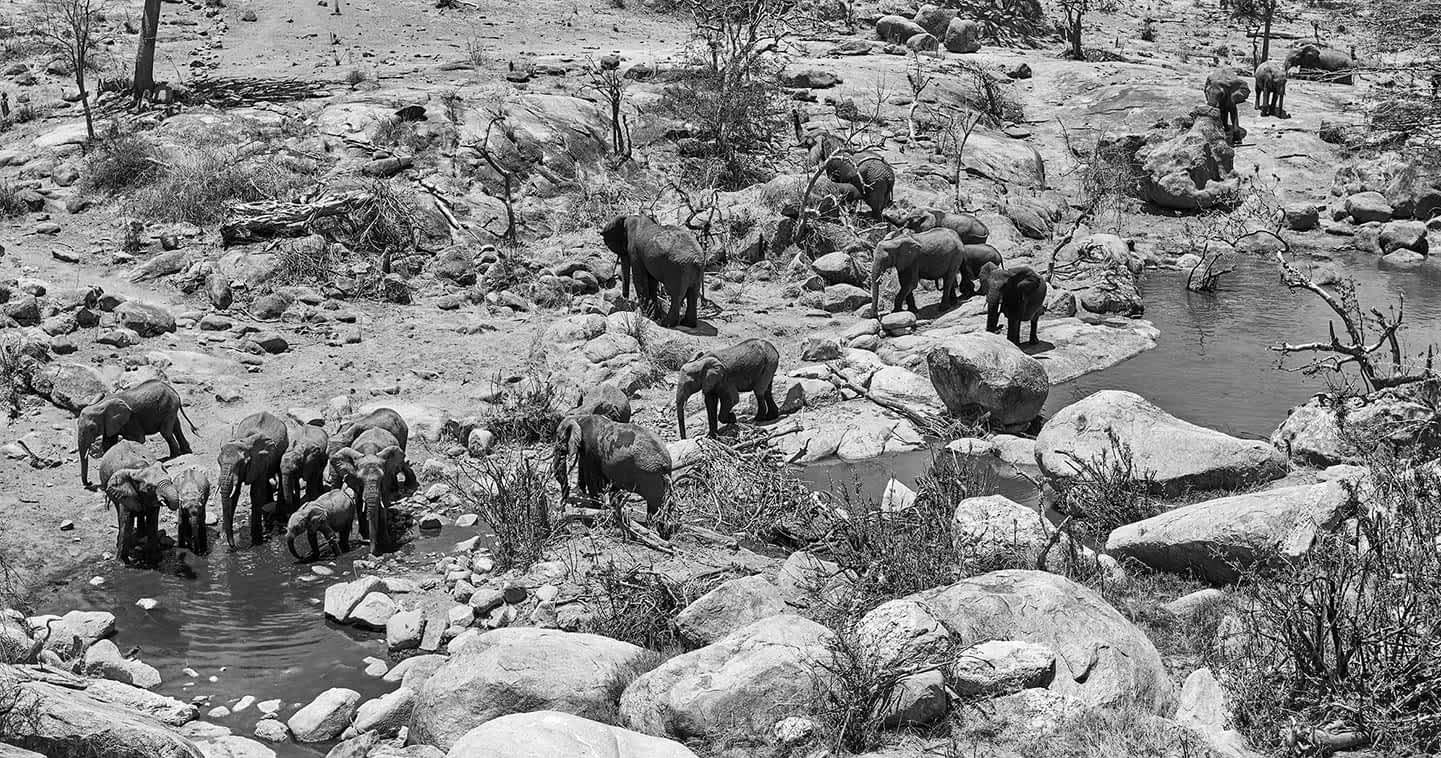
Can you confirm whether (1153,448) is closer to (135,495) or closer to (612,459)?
(612,459)

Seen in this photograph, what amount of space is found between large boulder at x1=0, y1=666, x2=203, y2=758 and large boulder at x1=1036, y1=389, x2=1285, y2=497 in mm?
7433

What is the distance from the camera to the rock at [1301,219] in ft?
81.0

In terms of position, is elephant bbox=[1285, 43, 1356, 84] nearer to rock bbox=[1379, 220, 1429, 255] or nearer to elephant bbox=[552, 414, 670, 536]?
rock bbox=[1379, 220, 1429, 255]

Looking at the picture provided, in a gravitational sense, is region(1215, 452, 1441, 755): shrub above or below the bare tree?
below

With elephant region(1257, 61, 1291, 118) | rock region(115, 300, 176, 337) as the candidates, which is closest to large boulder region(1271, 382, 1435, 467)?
rock region(115, 300, 176, 337)

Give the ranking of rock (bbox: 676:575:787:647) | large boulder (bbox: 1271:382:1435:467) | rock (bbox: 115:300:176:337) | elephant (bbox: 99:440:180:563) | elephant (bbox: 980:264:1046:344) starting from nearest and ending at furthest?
rock (bbox: 676:575:787:647) → elephant (bbox: 99:440:180:563) → large boulder (bbox: 1271:382:1435:467) → rock (bbox: 115:300:176:337) → elephant (bbox: 980:264:1046:344)

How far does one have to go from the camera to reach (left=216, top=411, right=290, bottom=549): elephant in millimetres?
11578

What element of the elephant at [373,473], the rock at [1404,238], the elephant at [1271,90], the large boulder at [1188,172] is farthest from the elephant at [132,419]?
the elephant at [1271,90]

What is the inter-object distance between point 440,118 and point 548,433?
10768 mm

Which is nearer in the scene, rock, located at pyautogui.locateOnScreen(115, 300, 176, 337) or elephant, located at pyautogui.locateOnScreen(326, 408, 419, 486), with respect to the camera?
elephant, located at pyautogui.locateOnScreen(326, 408, 419, 486)

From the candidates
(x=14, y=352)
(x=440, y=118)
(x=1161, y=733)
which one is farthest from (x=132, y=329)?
(x=1161, y=733)

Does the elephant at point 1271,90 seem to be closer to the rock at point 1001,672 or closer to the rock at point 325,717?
the rock at point 1001,672

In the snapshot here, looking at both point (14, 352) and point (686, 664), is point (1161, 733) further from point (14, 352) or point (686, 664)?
point (14, 352)

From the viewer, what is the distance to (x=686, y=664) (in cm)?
817
